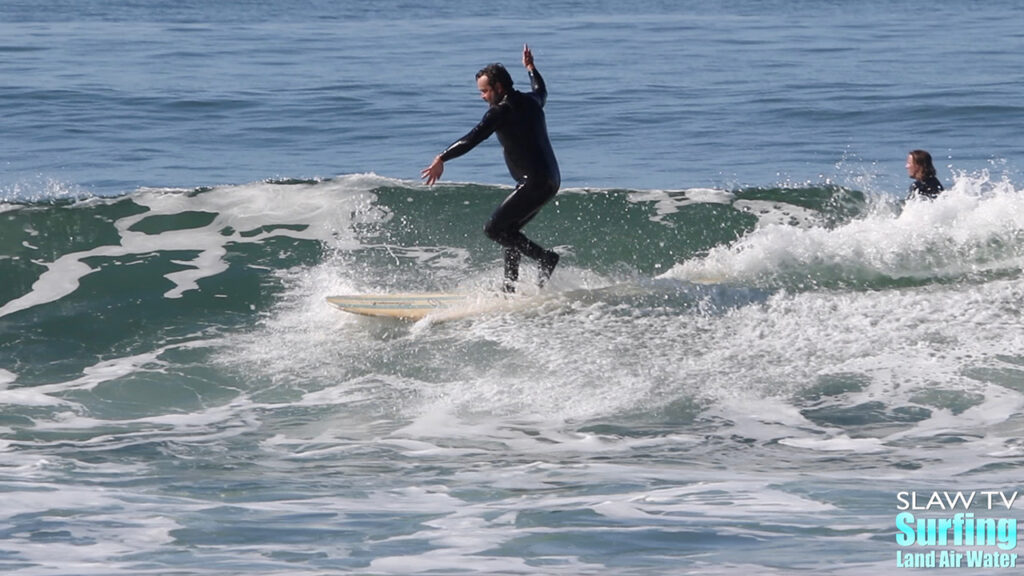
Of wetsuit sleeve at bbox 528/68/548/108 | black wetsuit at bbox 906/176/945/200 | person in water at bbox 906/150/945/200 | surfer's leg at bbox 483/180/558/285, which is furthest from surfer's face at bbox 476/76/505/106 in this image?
black wetsuit at bbox 906/176/945/200

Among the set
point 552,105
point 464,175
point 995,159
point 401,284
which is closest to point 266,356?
point 401,284

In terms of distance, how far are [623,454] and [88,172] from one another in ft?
39.2

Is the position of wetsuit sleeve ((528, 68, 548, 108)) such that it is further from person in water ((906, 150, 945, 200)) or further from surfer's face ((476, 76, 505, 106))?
person in water ((906, 150, 945, 200))

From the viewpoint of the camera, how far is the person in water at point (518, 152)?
8.83 metres

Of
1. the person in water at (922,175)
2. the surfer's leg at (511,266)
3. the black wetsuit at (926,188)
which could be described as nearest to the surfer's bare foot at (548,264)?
the surfer's leg at (511,266)

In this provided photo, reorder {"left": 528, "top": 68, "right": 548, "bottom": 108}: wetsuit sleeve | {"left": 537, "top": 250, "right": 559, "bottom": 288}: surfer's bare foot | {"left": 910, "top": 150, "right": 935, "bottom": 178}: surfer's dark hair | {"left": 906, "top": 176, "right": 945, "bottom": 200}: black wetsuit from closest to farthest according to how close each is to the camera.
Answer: {"left": 528, "top": 68, "right": 548, "bottom": 108}: wetsuit sleeve, {"left": 537, "top": 250, "right": 559, "bottom": 288}: surfer's bare foot, {"left": 910, "top": 150, "right": 935, "bottom": 178}: surfer's dark hair, {"left": 906, "top": 176, "right": 945, "bottom": 200}: black wetsuit

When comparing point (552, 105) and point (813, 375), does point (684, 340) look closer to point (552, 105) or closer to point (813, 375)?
point (813, 375)

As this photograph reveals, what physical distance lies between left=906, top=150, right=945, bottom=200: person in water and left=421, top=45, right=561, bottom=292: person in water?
316 cm

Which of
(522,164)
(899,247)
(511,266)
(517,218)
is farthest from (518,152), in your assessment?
(899,247)

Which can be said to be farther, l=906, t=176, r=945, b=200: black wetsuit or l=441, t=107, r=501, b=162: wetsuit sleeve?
l=906, t=176, r=945, b=200: black wetsuit

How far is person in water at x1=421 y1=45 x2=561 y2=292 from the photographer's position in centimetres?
883

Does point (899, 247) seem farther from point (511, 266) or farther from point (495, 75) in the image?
point (495, 75)

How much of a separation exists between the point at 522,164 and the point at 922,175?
3510 mm

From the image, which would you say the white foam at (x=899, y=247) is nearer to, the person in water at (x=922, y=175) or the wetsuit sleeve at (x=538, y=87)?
the person in water at (x=922, y=175)
